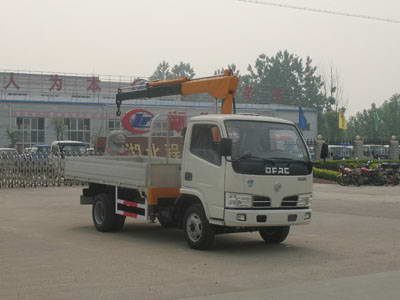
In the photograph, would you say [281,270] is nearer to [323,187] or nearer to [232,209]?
[232,209]

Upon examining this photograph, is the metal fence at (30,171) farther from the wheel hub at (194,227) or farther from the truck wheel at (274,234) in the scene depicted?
the wheel hub at (194,227)

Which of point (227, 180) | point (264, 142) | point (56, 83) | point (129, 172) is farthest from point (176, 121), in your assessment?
point (56, 83)

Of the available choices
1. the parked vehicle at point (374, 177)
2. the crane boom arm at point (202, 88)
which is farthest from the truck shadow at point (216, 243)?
the parked vehicle at point (374, 177)

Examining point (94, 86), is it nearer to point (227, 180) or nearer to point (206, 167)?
point (206, 167)

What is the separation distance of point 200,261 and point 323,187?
19661 millimetres

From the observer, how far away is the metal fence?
26375mm

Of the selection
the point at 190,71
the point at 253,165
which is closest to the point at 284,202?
the point at 253,165

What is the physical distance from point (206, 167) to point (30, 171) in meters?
17.4

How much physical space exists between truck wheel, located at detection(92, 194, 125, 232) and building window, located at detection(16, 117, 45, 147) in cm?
4443

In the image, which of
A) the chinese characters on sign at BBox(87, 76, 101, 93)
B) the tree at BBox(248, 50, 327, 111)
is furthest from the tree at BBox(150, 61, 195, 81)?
the chinese characters on sign at BBox(87, 76, 101, 93)

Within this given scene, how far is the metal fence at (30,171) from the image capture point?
86.5 feet

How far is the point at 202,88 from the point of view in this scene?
44.4ft

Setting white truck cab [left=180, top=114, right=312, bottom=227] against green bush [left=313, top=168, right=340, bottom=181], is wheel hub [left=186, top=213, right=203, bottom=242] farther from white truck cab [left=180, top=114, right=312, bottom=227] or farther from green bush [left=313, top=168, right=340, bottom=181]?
green bush [left=313, top=168, right=340, bottom=181]

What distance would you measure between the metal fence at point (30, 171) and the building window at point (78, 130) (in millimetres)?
31637
